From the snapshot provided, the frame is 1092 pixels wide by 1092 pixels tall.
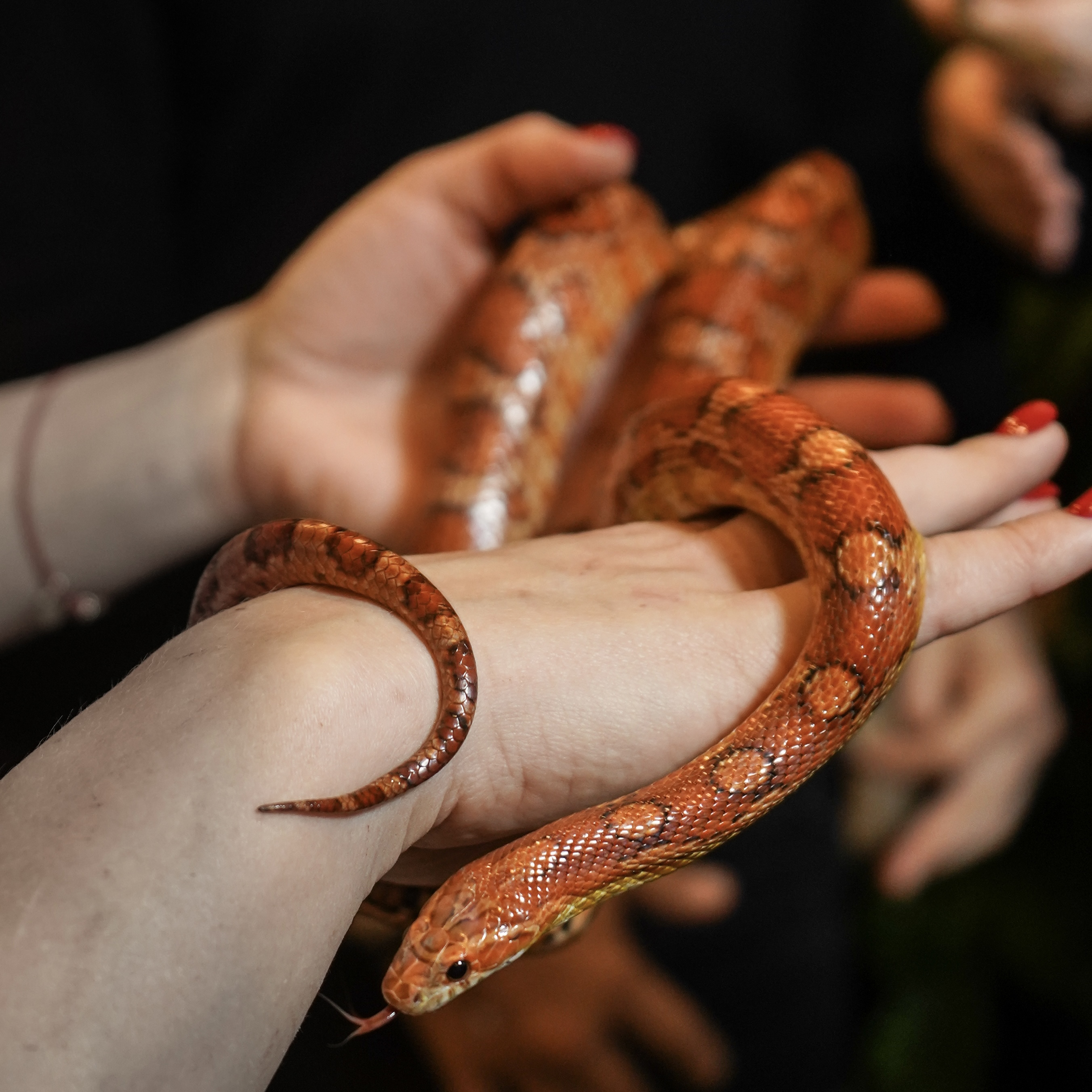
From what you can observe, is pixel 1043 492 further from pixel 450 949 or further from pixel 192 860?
pixel 192 860

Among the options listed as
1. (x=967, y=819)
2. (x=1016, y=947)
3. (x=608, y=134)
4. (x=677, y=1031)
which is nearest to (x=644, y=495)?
(x=608, y=134)

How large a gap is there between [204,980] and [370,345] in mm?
1310

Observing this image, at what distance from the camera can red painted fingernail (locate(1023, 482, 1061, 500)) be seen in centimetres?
125

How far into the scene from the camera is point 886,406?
182 cm

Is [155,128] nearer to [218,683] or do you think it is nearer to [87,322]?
[87,322]

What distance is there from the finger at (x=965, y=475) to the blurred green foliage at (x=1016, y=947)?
0.82m

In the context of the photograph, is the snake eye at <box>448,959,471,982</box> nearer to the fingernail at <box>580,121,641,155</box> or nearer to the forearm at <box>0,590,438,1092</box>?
the forearm at <box>0,590,438,1092</box>

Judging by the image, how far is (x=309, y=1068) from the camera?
0.76 metres

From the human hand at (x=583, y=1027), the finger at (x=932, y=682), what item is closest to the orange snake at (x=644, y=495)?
the finger at (x=932, y=682)

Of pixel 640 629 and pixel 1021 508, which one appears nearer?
pixel 640 629

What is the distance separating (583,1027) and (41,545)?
151 centimetres

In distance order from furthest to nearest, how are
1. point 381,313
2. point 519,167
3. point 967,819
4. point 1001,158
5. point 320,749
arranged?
1. point 967,819
2. point 1001,158
3. point 381,313
4. point 519,167
5. point 320,749

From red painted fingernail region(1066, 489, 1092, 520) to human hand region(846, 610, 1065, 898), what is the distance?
0.99 meters

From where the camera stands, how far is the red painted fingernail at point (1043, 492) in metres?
1.25
